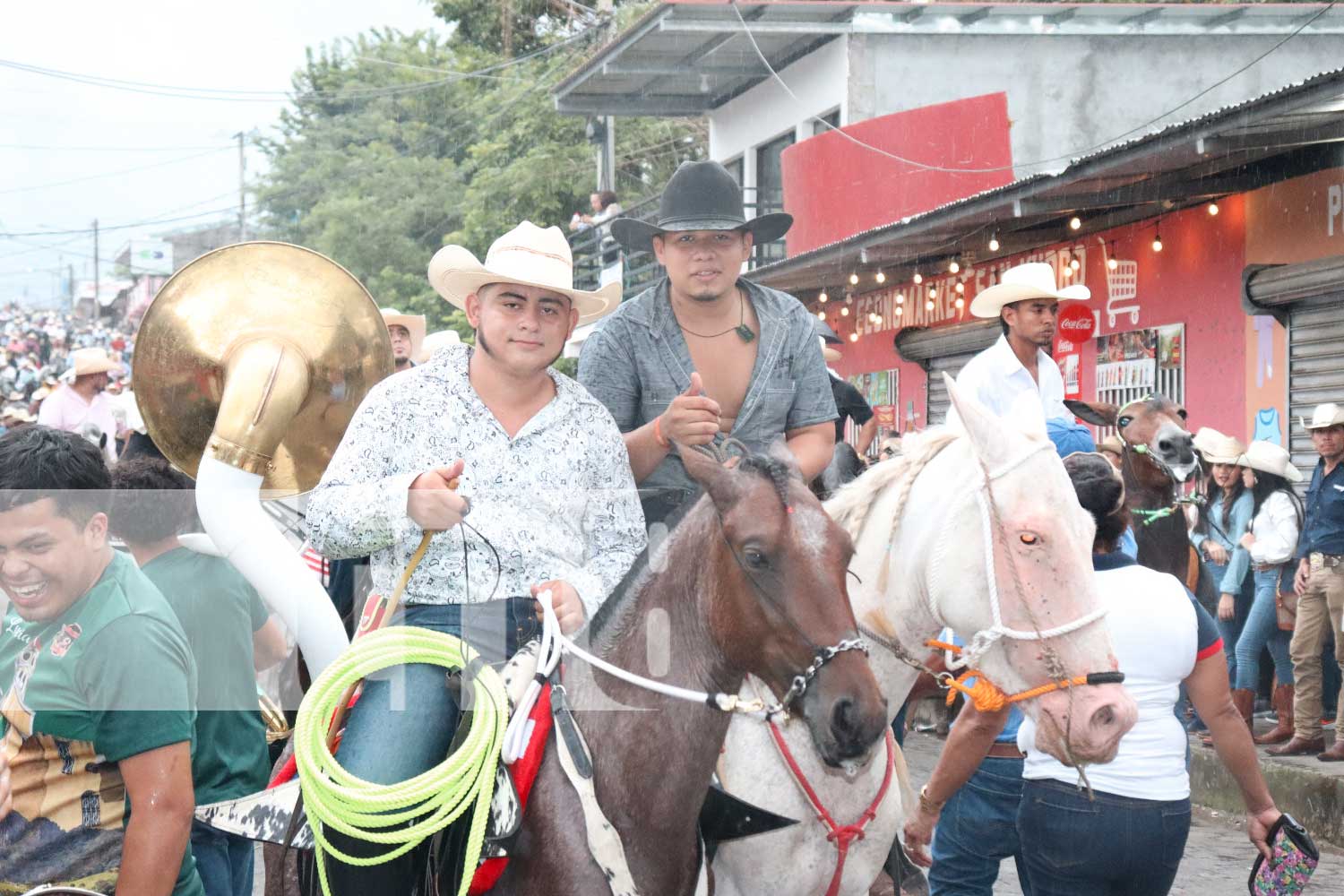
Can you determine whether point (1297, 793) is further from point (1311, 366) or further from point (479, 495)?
point (479, 495)

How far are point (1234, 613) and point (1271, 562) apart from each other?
32.4 inches

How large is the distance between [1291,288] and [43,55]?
27.6ft

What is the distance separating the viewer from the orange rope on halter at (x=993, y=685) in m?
3.23

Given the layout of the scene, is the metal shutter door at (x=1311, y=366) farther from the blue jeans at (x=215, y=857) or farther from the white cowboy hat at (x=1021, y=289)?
the blue jeans at (x=215, y=857)

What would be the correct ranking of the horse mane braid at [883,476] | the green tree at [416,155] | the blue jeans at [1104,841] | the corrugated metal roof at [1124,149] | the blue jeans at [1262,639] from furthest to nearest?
the blue jeans at [1262,639], the green tree at [416,155], the corrugated metal roof at [1124,149], the horse mane braid at [883,476], the blue jeans at [1104,841]

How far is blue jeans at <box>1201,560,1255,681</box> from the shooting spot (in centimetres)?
960

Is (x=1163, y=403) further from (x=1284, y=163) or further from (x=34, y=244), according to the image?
(x=34, y=244)

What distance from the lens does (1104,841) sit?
3656 millimetres

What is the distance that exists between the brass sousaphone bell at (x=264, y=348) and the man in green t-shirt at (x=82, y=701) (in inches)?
46.1

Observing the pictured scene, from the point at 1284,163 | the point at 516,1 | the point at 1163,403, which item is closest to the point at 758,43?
the point at 516,1

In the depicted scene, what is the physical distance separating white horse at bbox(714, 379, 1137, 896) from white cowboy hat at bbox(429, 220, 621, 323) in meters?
1.05

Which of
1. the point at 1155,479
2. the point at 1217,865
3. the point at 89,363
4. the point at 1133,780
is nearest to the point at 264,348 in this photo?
the point at 1133,780

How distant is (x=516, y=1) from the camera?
1046 cm

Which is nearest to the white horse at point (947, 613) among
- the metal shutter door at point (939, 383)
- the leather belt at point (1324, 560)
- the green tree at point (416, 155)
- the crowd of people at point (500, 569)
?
the crowd of people at point (500, 569)
